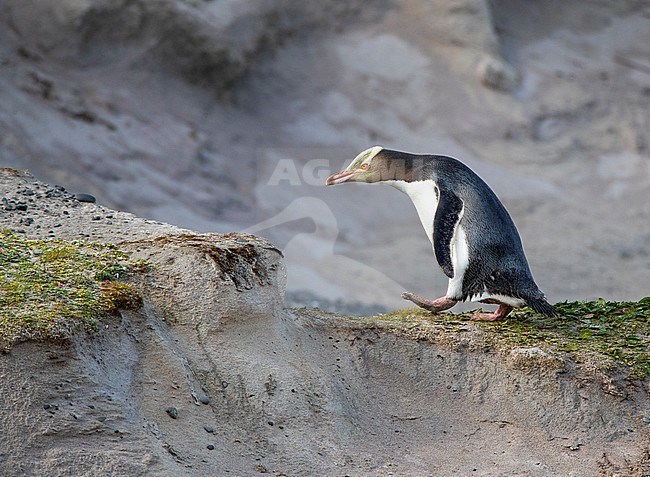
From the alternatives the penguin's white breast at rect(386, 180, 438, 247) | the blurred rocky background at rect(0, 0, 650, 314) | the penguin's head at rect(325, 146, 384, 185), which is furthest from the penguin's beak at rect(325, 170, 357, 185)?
the blurred rocky background at rect(0, 0, 650, 314)

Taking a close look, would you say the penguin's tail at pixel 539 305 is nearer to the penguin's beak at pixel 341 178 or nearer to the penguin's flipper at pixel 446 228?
the penguin's flipper at pixel 446 228

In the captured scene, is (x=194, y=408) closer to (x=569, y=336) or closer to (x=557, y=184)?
(x=569, y=336)

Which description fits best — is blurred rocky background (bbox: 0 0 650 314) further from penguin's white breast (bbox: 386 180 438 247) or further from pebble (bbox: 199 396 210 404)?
pebble (bbox: 199 396 210 404)

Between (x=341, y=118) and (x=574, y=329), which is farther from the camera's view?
(x=341, y=118)

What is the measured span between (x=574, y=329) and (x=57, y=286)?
2347 mm

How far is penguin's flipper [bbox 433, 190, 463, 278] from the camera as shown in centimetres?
471

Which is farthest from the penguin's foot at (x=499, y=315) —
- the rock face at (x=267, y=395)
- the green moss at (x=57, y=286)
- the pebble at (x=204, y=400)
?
the green moss at (x=57, y=286)

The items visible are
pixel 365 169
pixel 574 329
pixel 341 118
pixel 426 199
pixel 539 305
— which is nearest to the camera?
pixel 539 305

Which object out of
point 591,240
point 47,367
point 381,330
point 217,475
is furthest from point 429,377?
point 591,240

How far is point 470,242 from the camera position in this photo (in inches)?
183

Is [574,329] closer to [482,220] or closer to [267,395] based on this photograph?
[482,220]

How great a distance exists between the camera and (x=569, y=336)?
460cm

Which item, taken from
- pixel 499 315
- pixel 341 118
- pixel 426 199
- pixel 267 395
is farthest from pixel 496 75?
pixel 267 395

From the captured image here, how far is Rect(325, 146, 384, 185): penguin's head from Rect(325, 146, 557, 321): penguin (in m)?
0.23
